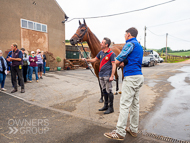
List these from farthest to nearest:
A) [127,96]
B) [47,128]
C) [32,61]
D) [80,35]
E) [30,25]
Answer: [30,25] < [32,61] < [80,35] < [47,128] < [127,96]

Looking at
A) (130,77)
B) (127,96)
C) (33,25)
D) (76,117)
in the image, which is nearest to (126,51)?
(130,77)

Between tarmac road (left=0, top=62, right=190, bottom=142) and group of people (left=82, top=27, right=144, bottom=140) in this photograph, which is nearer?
group of people (left=82, top=27, right=144, bottom=140)

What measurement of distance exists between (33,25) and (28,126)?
14295 millimetres

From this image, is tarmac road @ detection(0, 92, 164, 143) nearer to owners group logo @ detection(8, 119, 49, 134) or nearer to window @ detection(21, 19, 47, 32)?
owners group logo @ detection(8, 119, 49, 134)

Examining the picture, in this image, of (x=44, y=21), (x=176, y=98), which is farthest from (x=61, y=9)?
(x=176, y=98)

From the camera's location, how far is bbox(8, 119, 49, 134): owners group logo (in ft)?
10.1

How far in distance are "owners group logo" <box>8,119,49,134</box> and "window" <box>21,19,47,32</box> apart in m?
13.2

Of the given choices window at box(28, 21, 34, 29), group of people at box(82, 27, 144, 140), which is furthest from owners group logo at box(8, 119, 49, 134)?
window at box(28, 21, 34, 29)

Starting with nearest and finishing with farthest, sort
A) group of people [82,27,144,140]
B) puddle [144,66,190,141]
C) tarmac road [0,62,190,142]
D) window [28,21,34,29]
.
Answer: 1. group of people [82,27,144,140]
2. tarmac road [0,62,190,142]
3. puddle [144,66,190,141]
4. window [28,21,34,29]

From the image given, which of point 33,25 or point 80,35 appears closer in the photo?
point 80,35

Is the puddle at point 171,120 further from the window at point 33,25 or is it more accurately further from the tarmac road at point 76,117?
the window at point 33,25

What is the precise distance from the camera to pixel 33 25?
15141 mm

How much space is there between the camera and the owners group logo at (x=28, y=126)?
307cm

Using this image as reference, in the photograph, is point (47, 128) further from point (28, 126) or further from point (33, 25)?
point (33, 25)
